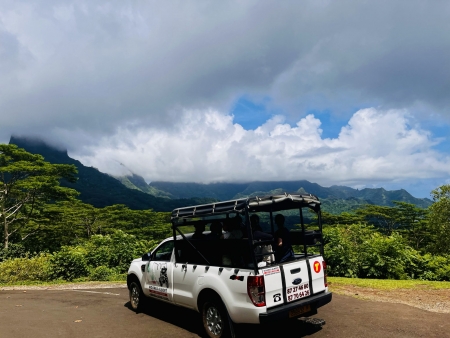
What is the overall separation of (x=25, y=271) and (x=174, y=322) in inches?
506

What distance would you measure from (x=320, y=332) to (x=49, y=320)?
606cm

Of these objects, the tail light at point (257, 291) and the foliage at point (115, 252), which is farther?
the foliage at point (115, 252)

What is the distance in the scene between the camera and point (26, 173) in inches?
1091

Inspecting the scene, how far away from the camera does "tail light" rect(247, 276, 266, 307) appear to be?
5352 mm

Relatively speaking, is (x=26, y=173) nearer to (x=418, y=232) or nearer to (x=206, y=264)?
(x=206, y=264)

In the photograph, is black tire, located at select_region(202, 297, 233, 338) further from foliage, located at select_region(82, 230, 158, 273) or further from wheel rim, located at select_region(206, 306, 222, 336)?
foliage, located at select_region(82, 230, 158, 273)

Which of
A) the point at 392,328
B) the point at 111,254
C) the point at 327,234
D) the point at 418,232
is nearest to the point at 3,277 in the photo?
the point at 111,254

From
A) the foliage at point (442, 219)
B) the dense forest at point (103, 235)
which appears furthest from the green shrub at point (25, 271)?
the foliage at point (442, 219)

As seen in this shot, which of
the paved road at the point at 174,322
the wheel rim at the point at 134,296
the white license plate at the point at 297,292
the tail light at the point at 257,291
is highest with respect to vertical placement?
the tail light at the point at 257,291

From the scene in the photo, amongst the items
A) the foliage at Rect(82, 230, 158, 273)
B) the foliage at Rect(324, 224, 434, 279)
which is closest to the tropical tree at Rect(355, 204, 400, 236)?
the foliage at Rect(324, 224, 434, 279)

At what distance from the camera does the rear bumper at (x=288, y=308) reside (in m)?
5.30

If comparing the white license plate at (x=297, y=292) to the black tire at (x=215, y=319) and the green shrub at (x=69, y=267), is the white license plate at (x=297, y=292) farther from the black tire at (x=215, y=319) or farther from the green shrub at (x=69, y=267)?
the green shrub at (x=69, y=267)

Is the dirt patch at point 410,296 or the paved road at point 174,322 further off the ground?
the paved road at point 174,322

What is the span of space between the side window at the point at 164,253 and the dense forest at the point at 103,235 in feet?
26.4
